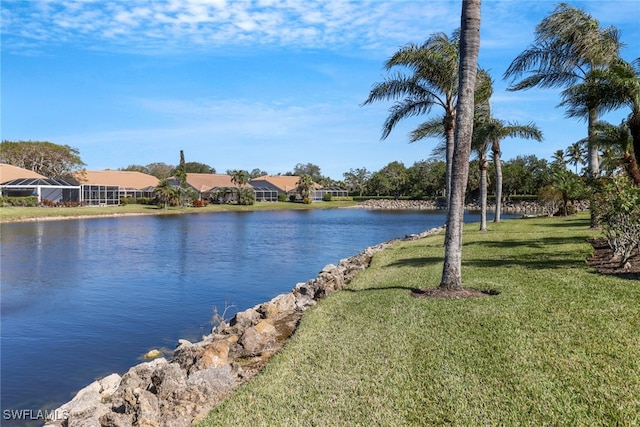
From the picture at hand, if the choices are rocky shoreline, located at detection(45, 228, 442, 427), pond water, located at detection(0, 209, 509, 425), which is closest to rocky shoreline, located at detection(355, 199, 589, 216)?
pond water, located at detection(0, 209, 509, 425)

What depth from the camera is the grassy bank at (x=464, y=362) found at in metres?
4.85

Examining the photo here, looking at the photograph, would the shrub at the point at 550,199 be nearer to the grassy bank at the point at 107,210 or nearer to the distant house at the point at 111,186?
the grassy bank at the point at 107,210

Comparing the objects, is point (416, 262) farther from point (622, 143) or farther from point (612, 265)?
point (622, 143)

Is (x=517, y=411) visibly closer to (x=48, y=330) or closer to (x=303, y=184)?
(x=48, y=330)

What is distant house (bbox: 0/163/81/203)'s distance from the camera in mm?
63031

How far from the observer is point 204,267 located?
22.5 m

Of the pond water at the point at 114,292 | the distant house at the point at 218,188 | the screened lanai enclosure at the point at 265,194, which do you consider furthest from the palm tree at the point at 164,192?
the pond water at the point at 114,292

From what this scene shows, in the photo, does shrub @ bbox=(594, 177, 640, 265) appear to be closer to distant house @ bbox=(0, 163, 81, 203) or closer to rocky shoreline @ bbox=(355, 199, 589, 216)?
distant house @ bbox=(0, 163, 81, 203)

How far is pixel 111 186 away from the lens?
75.9 metres

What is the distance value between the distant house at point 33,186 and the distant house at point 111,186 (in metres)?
2.59

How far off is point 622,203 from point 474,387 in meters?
7.86

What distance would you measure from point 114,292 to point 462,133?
1312 cm

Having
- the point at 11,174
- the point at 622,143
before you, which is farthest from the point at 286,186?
the point at 622,143

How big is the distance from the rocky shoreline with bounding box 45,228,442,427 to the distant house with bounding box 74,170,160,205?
69187mm
